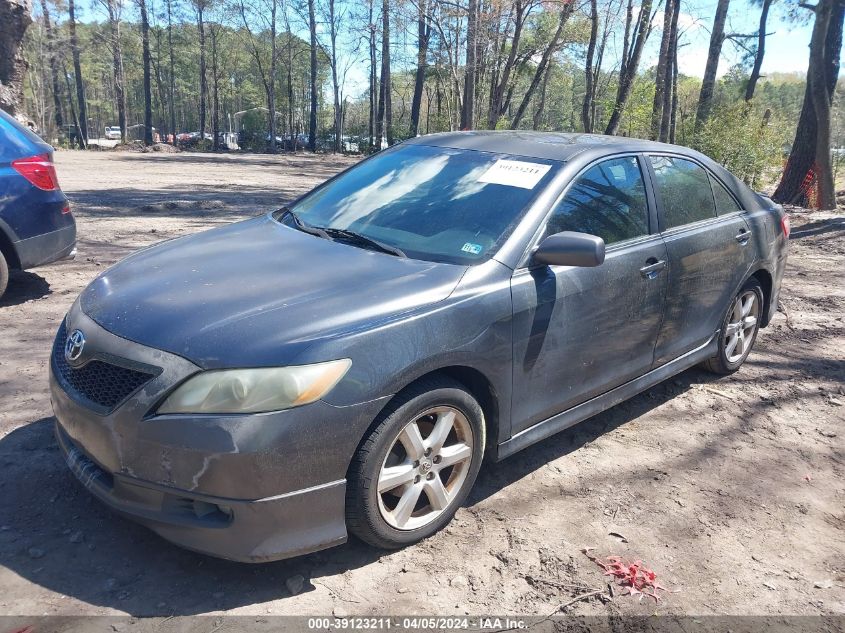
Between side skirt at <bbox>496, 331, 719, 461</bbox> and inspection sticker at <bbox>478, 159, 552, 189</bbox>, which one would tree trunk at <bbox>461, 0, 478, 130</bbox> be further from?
inspection sticker at <bbox>478, 159, 552, 189</bbox>

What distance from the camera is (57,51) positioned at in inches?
1794

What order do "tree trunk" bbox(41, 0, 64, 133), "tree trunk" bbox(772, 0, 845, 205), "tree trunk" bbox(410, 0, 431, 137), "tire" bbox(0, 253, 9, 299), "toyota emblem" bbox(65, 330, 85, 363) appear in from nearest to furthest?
"toyota emblem" bbox(65, 330, 85, 363) → "tire" bbox(0, 253, 9, 299) → "tree trunk" bbox(772, 0, 845, 205) → "tree trunk" bbox(410, 0, 431, 137) → "tree trunk" bbox(41, 0, 64, 133)

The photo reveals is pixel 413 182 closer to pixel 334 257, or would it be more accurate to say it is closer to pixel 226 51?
pixel 334 257

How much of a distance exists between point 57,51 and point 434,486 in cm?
5262

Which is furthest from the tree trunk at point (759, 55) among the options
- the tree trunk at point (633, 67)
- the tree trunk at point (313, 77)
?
the tree trunk at point (313, 77)

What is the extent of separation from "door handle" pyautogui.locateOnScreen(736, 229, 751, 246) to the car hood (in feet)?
8.17

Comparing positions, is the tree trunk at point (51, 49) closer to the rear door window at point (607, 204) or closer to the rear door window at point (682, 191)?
the rear door window at point (682, 191)

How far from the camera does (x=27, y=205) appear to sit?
5.48m

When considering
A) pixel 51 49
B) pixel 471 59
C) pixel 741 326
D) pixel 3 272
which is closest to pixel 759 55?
pixel 471 59

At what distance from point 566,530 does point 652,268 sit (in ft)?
5.05

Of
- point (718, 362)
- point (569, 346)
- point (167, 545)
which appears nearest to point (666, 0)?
point (718, 362)

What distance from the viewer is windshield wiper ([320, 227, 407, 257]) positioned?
3.21 m

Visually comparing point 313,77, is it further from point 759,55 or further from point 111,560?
point 111,560

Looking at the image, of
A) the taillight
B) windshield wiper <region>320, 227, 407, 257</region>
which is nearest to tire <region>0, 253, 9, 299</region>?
the taillight
